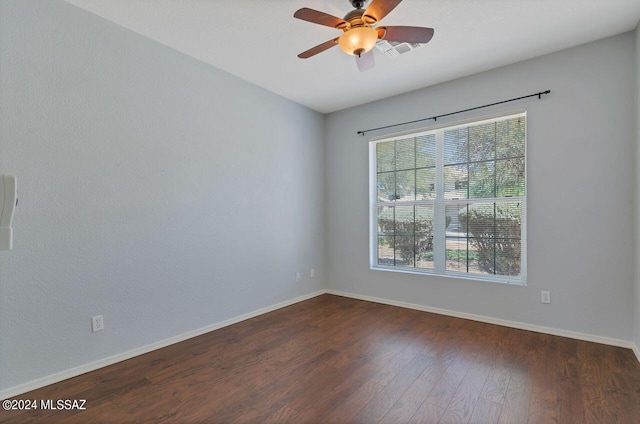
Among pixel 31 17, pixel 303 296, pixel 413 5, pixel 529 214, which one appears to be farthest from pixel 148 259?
pixel 529 214

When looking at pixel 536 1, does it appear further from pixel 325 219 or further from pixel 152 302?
pixel 152 302

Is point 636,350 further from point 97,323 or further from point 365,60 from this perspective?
point 97,323

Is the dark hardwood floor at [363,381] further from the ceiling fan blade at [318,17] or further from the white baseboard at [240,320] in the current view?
the ceiling fan blade at [318,17]

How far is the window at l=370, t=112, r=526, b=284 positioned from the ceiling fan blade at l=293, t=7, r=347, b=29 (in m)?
2.17

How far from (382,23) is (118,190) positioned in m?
2.54

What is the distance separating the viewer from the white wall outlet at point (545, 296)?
2.95 metres

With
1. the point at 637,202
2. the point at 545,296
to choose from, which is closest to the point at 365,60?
the point at 637,202

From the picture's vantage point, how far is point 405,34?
6.69 ft

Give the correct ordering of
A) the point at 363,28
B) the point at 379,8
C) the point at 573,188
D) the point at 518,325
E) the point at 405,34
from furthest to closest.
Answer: the point at 518,325 → the point at 573,188 → the point at 405,34 → the point at 363,28 → the point at 379,8

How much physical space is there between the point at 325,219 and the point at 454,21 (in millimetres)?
2925

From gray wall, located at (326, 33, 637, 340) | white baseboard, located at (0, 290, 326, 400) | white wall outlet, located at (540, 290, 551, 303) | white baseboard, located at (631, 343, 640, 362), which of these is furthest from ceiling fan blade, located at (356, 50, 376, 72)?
white baseboard, located at (631, 343, 640, 362)

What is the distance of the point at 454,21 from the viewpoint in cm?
243

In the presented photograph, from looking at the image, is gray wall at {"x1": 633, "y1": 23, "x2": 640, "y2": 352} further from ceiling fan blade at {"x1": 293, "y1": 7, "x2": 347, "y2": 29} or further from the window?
ceiling fan blade at {"x1": 293, "y1": 7, "x2": 347, "y2": 29}

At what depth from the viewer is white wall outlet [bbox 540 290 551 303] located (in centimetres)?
295
